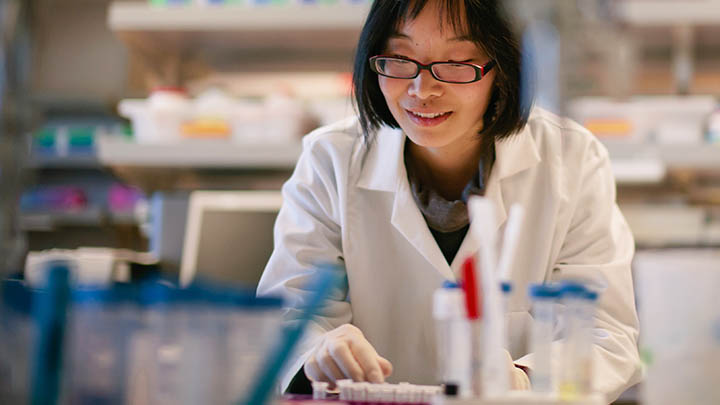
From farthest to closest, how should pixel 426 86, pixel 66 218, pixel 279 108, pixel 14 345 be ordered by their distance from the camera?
pixel 66 218 → pixel 279 108 → pixel 426 86 → pixel 14 345

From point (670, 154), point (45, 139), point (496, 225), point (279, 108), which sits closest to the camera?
point (496, 225)

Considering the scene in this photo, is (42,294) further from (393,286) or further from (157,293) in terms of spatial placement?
(393,286)

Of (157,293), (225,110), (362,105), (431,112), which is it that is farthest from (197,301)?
(225,110)

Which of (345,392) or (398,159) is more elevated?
(398,159)

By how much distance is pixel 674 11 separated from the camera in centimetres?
257

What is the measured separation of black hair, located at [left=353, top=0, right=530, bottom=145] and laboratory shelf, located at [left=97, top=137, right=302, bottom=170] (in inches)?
50.6

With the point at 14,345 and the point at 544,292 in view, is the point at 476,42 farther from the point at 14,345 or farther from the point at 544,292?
the point at 14,345

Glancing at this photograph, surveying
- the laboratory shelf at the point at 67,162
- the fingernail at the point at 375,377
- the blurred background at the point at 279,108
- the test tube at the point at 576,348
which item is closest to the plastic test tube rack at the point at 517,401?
the test tube at the point at 576,348

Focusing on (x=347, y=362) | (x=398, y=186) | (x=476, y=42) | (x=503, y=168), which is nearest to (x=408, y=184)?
(x=398, y=186)

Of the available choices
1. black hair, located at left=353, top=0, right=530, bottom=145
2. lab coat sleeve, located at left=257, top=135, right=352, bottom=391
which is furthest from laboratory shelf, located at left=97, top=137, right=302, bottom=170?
black hair, located at left=353, top=0, right=530, bottom=145

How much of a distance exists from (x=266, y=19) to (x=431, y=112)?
1661mm

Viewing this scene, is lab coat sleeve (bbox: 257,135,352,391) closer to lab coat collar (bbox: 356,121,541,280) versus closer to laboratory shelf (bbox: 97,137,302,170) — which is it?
lab coat collar (bbox: 356,121,541,280)

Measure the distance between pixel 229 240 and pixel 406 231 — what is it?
0.98 metres

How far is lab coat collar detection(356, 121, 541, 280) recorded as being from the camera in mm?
1290
